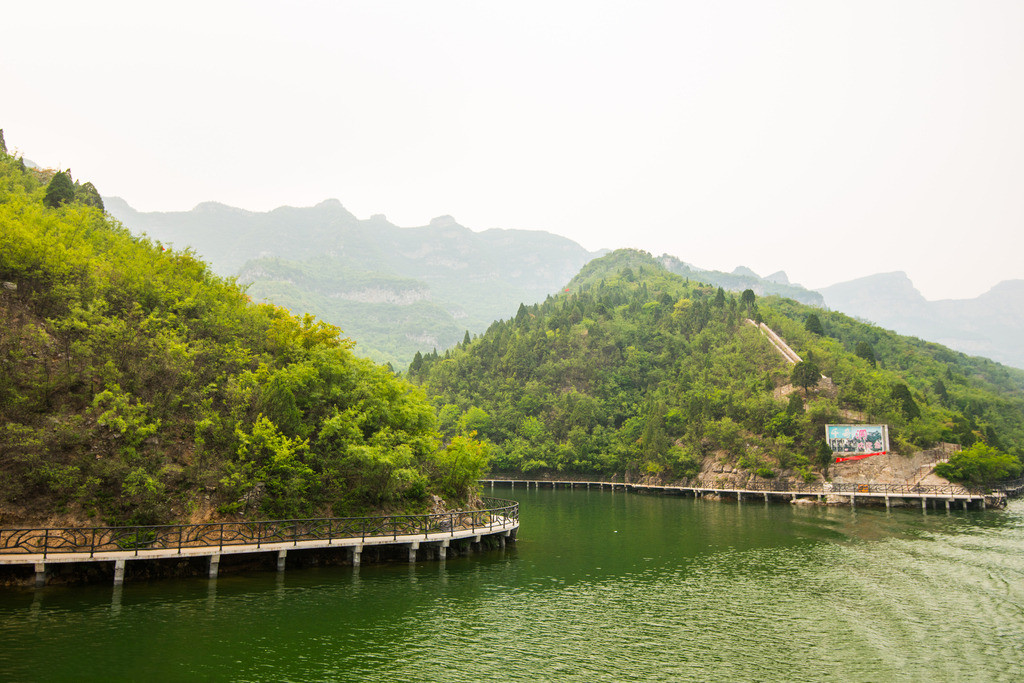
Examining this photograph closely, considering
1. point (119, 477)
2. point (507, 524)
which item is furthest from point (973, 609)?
point (119, 477)

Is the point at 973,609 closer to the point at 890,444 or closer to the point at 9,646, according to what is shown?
the point at 9,646

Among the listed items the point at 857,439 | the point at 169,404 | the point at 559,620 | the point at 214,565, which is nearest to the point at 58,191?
the point at 169,404

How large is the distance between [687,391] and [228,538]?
9336 cm

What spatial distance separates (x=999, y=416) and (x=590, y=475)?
75875 millimetres

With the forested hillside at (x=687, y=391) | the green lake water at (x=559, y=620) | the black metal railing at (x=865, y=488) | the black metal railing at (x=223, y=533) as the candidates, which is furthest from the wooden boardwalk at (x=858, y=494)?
the black metal railing at (x=223, y=533)

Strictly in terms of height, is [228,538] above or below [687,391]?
below

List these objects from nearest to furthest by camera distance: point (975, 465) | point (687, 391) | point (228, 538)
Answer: point (228, 538) < point (975, 465) < point (687, 391)

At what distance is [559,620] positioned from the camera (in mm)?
26094

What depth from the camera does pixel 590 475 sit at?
109 meters

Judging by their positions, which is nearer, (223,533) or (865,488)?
(223,533)

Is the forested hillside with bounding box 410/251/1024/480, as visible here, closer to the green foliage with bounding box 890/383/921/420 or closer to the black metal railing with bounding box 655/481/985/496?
the green foliage with bounding box 890/383/921/420

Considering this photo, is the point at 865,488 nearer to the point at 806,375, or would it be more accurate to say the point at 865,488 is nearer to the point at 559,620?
the point at 806,375

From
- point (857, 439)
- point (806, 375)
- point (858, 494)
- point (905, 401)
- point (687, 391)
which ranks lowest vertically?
point (858, 494)

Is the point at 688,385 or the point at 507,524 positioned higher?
the point at 688,385
